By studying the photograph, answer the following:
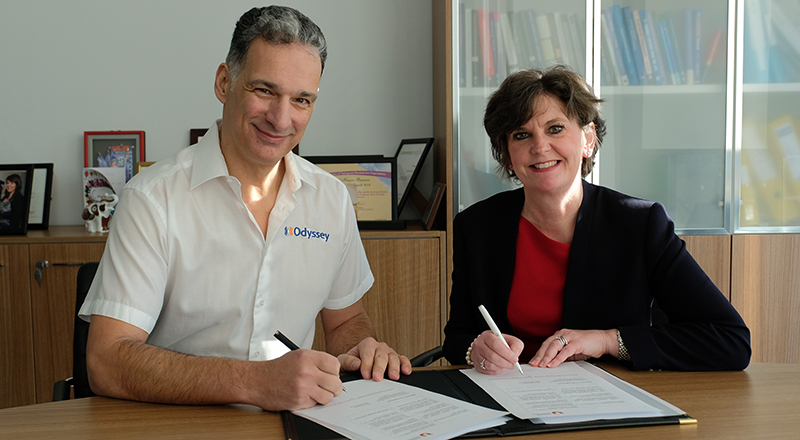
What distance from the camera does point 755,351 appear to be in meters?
2.59

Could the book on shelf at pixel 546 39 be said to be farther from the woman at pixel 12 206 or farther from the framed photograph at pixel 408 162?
the woman at pixel 12 206

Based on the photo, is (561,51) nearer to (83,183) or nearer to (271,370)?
(271,370)

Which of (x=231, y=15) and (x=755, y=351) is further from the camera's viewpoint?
(x=231, y=15)

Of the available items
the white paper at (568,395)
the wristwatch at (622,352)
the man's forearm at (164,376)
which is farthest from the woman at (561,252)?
the man's forearm at (164,376)

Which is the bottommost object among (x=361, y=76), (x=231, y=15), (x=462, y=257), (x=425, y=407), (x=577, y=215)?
(x=425, y=407)

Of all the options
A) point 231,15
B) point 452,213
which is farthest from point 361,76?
point 452,213

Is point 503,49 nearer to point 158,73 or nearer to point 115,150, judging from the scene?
point 158,73

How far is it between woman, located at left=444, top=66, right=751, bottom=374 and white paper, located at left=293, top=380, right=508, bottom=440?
0.31 metres

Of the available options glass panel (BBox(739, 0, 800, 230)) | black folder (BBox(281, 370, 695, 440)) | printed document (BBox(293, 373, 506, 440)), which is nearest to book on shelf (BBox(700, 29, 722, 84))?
glass panel (BBox(739, 0, 800, 230))

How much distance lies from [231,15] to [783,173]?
8.20ft

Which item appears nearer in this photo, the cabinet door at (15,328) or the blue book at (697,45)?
the cabinet door at (15,328)

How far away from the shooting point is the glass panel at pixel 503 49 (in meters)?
2.59

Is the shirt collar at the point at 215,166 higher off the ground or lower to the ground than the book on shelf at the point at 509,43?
lower

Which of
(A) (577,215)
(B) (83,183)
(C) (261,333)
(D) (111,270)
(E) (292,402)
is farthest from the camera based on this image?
(B) (83,183)
